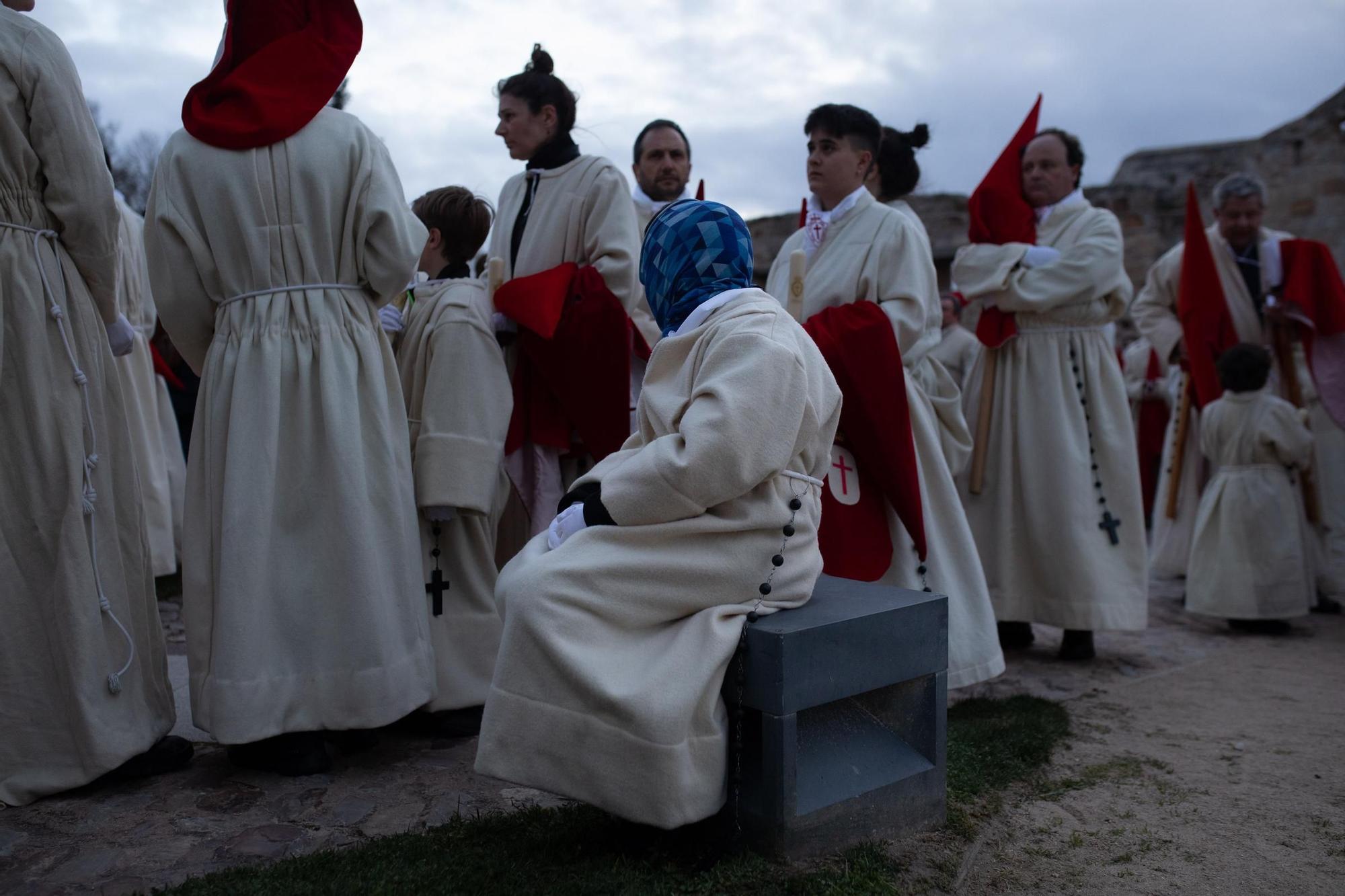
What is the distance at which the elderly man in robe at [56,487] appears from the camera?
10.1 feet

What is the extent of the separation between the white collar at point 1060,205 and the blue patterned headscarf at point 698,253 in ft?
9.65

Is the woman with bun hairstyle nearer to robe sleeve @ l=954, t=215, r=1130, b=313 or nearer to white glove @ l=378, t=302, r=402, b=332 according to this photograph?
white glove @ l=378, t=302, r=402, b=332

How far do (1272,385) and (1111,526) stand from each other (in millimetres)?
2122

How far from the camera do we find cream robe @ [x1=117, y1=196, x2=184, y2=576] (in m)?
5.80

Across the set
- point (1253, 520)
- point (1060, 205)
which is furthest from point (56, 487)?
point (1253, 520)

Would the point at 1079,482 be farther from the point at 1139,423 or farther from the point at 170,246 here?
the point at 1139,423

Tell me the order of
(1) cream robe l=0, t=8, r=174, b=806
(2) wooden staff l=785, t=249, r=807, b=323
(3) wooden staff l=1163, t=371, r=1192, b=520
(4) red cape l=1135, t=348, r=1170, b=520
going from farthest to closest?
(4) red cape l=1135, t=348, r=1170, b=520 → (3) wooden staff l=1163, t=371, r=1192, b=520 → (2) wooden staff l=785, t=249, r=807, b=323 → (1) cream robe l=0, t=8, r=174, b=806

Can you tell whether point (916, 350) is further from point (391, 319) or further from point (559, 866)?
point (559, 866)

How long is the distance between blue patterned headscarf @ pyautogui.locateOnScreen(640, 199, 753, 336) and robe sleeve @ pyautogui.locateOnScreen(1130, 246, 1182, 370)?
188 inches

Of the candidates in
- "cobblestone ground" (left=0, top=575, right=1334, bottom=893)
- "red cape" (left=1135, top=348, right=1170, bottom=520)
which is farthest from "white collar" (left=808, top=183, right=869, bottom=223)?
"red cape" (left=1135, top=348, right=1170, bottom=520)

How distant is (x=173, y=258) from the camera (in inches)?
129

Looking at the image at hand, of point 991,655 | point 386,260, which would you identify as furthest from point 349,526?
point 991,655

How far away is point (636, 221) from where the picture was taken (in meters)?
4.25

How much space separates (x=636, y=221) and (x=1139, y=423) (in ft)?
20.8
